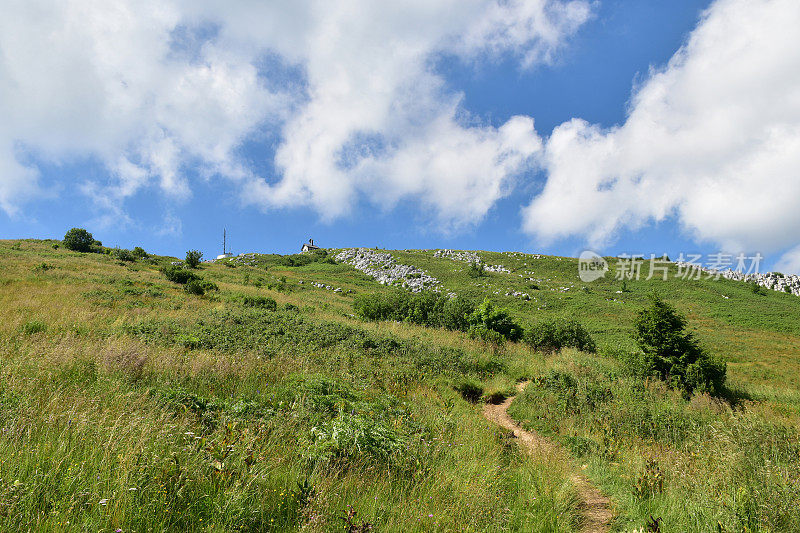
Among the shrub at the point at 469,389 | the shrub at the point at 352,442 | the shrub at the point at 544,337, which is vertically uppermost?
the shrub at the point at 544,337

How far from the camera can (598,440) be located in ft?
23.3

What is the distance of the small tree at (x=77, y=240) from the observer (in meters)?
46.4

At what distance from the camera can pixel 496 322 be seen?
18.7m

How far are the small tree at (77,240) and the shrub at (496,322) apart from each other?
57378mm

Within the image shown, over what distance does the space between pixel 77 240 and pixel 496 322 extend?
59632mm

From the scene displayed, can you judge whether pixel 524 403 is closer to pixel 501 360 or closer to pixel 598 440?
pixel 598 440

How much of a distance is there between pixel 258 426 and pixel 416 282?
162ft

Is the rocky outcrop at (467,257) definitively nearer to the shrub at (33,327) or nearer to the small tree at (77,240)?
the shrub at (33,327)

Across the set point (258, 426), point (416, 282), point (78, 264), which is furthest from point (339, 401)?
point (416, 282)

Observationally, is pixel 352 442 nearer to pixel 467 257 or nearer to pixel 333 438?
pixel 333 438

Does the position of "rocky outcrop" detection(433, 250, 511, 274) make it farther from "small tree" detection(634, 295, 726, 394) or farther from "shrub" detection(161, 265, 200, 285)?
"small tree" detection(634, 295, 726, 394)

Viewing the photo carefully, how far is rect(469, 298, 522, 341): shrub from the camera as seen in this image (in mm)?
18531

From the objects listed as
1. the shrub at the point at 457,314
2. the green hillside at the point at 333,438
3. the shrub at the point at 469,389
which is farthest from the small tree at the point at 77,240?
the shrub at the point at 469,389

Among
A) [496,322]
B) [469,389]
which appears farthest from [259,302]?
[469,389]
